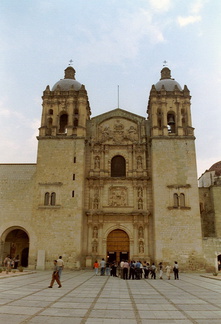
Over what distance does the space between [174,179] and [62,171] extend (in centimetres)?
1000

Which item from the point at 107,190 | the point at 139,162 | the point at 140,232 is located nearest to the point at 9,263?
the point at 107,190

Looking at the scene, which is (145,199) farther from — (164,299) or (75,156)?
(164,299)

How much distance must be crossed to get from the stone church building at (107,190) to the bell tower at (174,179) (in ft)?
0.27

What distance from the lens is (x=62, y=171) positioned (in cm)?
2652

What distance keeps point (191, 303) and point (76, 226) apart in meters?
16.1

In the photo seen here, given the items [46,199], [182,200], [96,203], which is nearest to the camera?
[182,200]

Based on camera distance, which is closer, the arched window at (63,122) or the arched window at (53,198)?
the arched window at (53,198)

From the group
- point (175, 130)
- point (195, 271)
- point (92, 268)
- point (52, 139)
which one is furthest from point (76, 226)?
point (175, 130)

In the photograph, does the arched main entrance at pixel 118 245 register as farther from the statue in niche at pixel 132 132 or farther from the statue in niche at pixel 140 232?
the statue in niche at pixel 132 132

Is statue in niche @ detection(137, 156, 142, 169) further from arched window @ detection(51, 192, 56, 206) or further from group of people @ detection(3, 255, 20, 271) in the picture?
group of people @ detection(3, 255, 20, 271)

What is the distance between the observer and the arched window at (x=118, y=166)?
27.9 m

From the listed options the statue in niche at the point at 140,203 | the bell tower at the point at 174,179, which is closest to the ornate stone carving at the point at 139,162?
the bell tower at the point at 174,179

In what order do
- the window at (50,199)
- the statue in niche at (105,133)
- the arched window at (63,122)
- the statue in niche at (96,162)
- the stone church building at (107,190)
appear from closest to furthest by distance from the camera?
the stone church building at (107,190), the window at (50,199), the statue in niche at (96,162), the statue in niche at (105,133), the arched window at (63,122)

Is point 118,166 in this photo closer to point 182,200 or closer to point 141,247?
point 182,200
